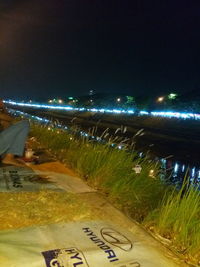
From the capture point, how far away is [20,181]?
5.68 meters

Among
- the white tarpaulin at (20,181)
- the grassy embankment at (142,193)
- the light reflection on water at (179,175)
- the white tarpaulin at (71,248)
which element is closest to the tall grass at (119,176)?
the grassy embankment at (142,193)

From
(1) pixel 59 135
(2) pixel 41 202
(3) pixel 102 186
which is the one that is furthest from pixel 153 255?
(1) pixel 59 135

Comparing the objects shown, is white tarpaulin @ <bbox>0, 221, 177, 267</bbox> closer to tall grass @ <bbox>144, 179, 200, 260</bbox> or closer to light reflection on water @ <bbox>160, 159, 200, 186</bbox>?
tall grass @ <bbox>144, 179, 200, 260</bbox>

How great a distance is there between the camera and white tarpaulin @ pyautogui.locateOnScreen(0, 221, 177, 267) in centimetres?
322

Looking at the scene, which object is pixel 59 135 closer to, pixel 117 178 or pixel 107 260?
pixel 117 178

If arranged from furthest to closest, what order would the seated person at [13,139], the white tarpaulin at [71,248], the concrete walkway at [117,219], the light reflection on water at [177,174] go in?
1. the light reflection on water at [177,174]
2. the seated person at [13,139]
3. the concrete walkway at [117,219]
4. the white tarpaulin at [71,248]

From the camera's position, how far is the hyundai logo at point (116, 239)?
145 inches

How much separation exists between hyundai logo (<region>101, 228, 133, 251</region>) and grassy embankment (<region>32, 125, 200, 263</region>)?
60 cm

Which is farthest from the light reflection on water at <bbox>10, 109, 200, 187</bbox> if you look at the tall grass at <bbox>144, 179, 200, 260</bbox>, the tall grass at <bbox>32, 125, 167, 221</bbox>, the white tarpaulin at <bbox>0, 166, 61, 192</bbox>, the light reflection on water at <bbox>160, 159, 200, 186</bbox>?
the white tarpaulin at <bbox>0, 166, 61, 192</bbox>

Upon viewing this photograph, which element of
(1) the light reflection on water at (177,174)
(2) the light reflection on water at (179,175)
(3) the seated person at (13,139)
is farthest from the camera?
(2) the light reflection on water at (179,175)

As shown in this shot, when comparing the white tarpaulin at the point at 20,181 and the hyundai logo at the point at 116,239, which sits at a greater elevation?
the white tarpaulin at the point at 20,181

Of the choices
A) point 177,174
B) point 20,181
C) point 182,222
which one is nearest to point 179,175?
point 177,174

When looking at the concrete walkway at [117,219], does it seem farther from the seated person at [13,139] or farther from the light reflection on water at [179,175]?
the light reflection on water at [179,175]

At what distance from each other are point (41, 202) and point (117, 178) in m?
1.80
